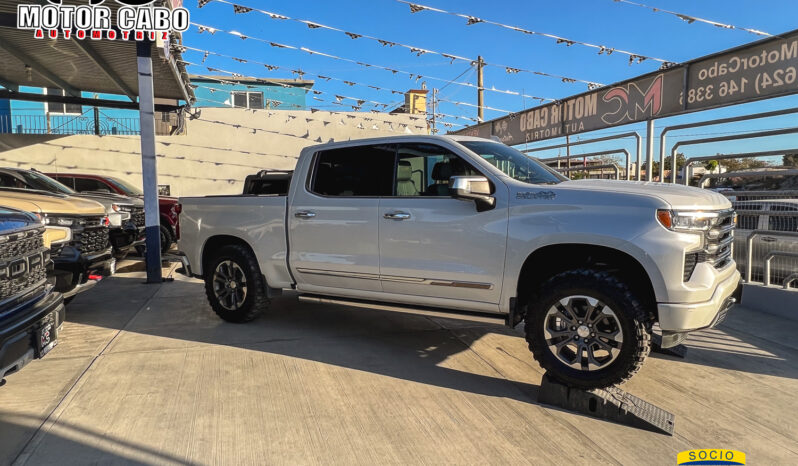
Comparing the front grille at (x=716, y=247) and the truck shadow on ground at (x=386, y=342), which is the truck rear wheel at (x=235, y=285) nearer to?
the truck shadow on ground at (x=386, y=342)

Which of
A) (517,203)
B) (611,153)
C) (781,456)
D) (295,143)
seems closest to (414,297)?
(517,203)

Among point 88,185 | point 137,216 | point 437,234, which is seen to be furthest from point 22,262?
point 88,185

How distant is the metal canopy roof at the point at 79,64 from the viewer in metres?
9.41

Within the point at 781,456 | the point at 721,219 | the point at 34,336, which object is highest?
the point at 721,219

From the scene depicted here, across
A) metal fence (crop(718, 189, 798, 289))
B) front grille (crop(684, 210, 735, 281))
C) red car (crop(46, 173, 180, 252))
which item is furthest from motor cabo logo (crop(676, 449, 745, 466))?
red car (crop(46, 173, 180, 252))

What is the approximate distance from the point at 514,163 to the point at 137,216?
8.20 meters

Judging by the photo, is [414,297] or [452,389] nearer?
[452,389]

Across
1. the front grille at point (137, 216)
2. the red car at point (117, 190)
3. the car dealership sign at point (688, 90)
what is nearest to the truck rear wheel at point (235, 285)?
the front grille at point (137, 216)

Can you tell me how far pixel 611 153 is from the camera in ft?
29.8

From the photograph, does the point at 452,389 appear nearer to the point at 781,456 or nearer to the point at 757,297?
the point at 781,456

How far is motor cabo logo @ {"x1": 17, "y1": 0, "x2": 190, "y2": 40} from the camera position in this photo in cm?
809

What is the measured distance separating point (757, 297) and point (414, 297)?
4.55m

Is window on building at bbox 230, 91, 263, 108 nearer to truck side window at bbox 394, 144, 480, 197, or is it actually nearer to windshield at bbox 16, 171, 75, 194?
windshield at bbox 16, 171, 75, 194

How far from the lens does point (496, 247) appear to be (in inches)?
163
